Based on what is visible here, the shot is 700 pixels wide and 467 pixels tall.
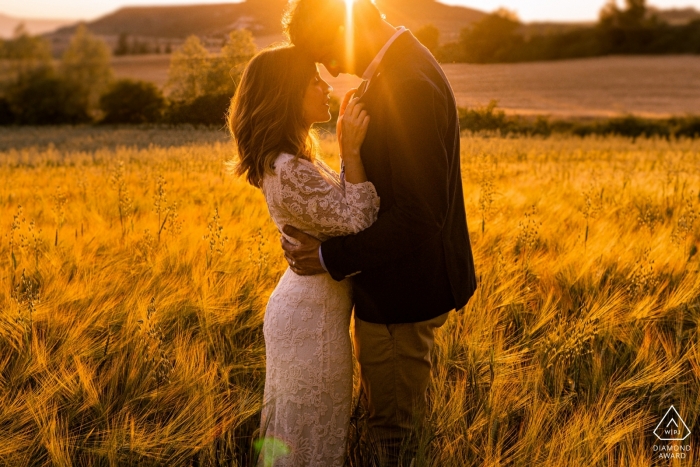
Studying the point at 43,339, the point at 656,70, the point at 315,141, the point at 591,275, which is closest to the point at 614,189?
the point at 591,275

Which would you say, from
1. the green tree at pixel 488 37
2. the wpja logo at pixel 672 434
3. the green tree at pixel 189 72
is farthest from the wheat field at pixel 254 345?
the green tree at pixel 189 72

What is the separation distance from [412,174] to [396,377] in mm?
721

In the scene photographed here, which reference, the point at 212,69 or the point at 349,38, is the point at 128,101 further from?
the point at 349,38

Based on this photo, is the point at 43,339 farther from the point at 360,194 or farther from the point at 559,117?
the point at 559,117

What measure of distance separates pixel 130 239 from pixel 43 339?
4.38 feet

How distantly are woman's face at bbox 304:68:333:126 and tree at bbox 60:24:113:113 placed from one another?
41770 mm

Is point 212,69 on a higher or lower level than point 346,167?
higher

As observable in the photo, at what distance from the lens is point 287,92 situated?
1.96 meters

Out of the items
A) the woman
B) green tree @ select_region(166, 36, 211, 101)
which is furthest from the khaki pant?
green tree @ select_region(166, 36, 211, 101)

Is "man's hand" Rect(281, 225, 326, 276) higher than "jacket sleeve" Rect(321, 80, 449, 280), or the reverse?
"jacket sleeve" Rect(321, 80, 449, 280)

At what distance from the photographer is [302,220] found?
6.40ft

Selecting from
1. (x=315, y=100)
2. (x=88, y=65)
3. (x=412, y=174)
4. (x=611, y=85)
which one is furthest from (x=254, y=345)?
(x=88, y=65)

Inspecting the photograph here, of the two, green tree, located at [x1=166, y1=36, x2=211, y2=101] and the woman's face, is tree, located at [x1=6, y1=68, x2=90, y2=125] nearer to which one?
green tree, located at [x1=166, y1=36, x2=211, y2=101]

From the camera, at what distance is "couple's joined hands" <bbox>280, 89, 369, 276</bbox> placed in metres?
1.86
